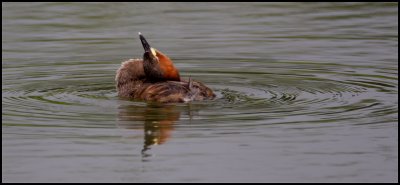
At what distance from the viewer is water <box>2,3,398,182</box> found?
8430mm

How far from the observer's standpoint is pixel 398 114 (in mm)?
10312

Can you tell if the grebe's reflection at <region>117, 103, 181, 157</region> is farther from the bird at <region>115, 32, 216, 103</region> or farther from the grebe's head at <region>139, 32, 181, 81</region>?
the grebe's head at <region>139, 32, 181, 81</region>

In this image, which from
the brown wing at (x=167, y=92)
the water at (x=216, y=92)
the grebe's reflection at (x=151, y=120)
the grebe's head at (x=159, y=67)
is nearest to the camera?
the water at (x=216, y=92)

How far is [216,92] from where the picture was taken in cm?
1189

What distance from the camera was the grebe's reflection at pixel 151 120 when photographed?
9.40m

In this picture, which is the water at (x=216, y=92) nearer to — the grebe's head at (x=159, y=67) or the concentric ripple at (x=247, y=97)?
the concentric ripple at (x=247, y=97)

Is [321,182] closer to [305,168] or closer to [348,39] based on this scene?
[305,168]

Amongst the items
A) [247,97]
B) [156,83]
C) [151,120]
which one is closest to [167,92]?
[156,83]

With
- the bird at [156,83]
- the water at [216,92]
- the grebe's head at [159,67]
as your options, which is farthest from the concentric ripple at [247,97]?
the grebe's head at [159,67]

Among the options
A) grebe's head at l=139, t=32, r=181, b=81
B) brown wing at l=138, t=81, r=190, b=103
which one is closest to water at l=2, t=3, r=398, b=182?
brown wing at l=138, t=81, r=190, b=103

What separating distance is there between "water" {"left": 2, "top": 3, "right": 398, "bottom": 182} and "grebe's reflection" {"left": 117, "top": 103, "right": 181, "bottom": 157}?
19 millimetres

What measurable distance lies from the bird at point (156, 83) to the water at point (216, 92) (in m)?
0.15

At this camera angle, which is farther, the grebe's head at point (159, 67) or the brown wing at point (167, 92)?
the grebe's head at point (159, 67)

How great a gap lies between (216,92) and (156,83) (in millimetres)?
802
